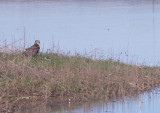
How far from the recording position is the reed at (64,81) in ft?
29.5

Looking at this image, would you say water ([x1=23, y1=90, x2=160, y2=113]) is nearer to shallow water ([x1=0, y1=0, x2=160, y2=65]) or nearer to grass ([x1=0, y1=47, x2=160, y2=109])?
grass ([x1=0, y1=47, x2=160, y2=109])

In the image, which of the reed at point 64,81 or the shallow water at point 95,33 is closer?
the reed at point 64,81

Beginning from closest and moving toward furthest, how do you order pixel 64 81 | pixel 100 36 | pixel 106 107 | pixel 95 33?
pixel 106 107 → pixel 64 81 → pixel 100 36 → pixel 95 33

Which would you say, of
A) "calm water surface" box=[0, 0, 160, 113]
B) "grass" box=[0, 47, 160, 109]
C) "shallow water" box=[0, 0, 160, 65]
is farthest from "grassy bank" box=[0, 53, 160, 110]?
"shallow water" box=[0, 0, 160, 65]

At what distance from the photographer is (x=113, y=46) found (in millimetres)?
16703

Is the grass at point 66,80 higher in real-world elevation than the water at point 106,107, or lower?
higher

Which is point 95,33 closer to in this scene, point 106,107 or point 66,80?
point 66,80

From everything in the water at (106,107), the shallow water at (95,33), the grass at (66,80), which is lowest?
the water at (106,107)

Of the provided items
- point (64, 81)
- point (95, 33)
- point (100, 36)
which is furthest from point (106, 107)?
point (95, 33)

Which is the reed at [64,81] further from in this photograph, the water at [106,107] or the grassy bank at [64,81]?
the water at [106,107]

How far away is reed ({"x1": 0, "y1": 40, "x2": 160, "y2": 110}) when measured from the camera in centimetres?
898

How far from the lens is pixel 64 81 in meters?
9.38

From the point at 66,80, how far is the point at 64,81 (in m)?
0.10

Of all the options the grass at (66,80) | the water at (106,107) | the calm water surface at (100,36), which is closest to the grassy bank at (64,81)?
the grass at (66,80)
